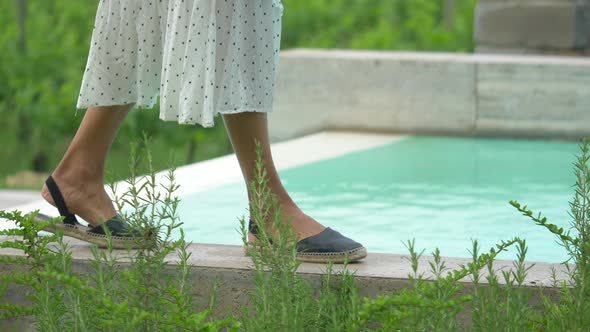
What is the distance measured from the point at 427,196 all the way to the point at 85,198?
204cm

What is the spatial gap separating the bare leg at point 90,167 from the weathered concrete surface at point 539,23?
6170 mm

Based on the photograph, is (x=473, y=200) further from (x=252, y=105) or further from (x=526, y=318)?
(x=526, y=318)

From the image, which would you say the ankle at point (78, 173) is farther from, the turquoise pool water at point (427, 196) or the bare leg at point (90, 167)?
the turquoise pool water at point (427, 196)

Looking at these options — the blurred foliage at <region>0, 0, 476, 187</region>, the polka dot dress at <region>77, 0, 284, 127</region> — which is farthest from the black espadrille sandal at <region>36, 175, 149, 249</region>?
the blurred foliage at <region>0, 0, 476, 187</region>

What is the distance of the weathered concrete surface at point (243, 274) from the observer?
268 centimetres

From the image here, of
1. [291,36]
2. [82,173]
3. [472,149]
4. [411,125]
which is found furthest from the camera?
[291,36]

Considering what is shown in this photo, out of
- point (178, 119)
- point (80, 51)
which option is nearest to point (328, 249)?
point (178, 119)

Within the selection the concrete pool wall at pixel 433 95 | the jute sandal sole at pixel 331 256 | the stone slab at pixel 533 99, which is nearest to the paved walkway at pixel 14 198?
the concrete pool wall at pixel 433 95

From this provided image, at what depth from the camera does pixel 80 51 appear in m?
14.5

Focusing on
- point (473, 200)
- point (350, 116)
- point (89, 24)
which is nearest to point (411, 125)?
point (350, 116)

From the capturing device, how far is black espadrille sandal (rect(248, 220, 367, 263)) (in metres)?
2.86

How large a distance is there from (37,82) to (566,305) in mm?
11892

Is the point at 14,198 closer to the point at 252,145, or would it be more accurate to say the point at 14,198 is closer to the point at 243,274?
the point at 252,145

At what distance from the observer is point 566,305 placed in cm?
245
